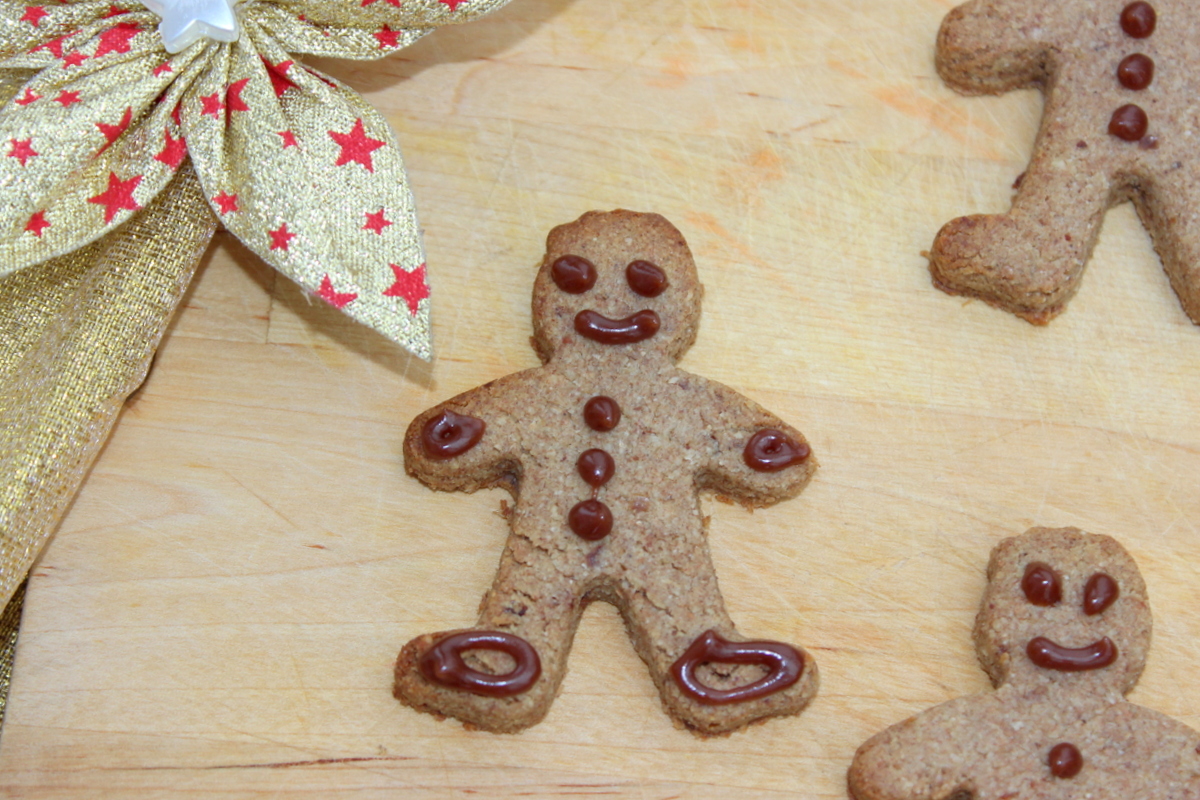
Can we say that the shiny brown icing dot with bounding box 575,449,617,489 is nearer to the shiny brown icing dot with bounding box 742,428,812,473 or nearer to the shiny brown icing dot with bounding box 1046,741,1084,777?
the shiny brown icing dot with bounding box 742,428,812,473

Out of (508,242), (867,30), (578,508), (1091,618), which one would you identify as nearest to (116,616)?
(578,508)

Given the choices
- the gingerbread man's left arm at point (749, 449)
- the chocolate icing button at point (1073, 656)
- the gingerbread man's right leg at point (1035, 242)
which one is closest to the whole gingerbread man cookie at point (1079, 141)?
the gingerbread man's right leg at point (1035, 242)

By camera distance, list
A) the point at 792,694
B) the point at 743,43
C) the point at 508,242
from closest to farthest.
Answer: the point at 792,694
the point at 508,242
the point at 743,43

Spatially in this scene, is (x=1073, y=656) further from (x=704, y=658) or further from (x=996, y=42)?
(x=996, y=42)

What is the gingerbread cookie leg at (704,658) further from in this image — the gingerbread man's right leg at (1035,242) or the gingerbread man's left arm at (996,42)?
the gingerbread man's left arm at (996,42)

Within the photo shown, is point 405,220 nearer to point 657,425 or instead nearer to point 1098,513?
point 657,425

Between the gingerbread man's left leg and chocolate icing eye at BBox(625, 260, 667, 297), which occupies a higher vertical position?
chocolate icing eye at BBox(625, 260, 667, 297)

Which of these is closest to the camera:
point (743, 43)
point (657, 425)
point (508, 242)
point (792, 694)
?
point (792, 694)

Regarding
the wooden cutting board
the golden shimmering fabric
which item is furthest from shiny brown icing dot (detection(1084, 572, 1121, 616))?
the golden shimmering fabric
